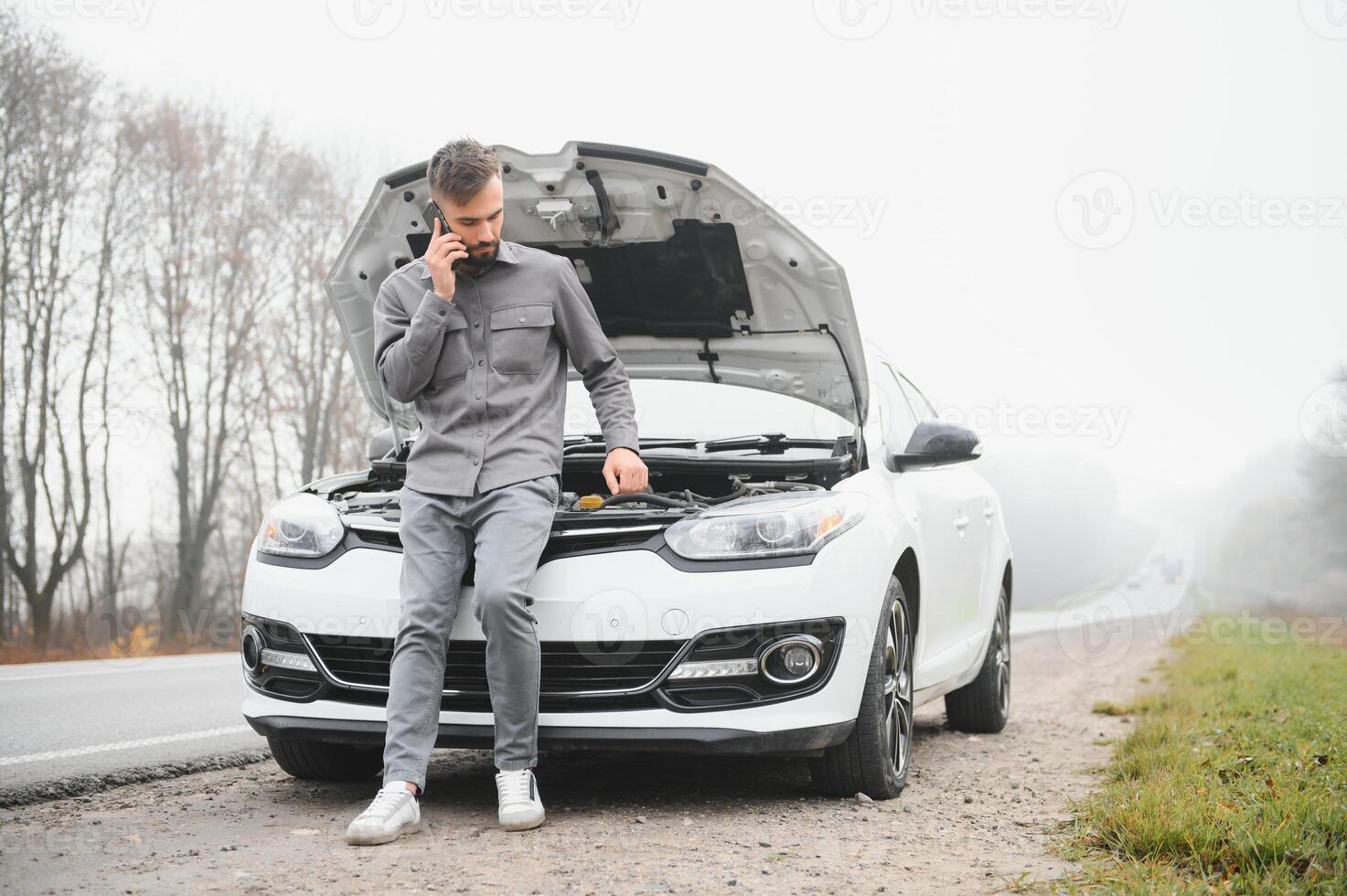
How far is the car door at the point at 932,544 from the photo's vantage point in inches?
178

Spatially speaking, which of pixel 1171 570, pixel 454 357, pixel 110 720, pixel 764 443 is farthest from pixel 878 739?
pixel 1171 570

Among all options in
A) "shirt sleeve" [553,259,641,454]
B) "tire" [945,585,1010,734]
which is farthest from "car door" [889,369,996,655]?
"shirt sleeve" [553,259,641,454]

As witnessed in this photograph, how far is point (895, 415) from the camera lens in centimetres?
529

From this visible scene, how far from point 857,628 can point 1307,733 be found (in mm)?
2602

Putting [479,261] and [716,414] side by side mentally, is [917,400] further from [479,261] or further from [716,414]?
[479,261]

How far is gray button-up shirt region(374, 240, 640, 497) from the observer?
3.63 meters

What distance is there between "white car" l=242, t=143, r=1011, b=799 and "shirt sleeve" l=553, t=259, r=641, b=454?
32cm

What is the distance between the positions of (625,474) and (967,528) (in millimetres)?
2417

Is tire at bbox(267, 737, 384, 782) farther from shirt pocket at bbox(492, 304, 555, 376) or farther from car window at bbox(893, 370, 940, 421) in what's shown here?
car window at bbox(893, 370, 940, 421)

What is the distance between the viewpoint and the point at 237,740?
5.53 m

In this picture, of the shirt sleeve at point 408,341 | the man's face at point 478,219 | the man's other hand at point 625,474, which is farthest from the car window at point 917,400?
the shirt sleeve at point 408,341

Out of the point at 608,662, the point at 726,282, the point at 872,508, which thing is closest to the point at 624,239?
the point at 726,282

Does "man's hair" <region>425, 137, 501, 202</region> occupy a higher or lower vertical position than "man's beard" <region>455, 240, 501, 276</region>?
higher

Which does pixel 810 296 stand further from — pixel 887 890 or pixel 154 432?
pixel 154 432
